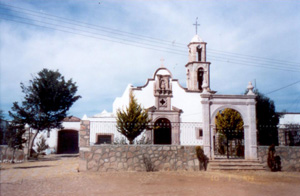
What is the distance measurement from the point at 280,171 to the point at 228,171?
2.60m

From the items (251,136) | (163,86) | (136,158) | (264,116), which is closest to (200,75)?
(163,86)

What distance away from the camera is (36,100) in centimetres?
1956

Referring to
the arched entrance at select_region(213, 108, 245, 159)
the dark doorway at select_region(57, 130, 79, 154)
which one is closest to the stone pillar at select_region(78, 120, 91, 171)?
the arched entrance at select_region(213, 108, 245, 159)

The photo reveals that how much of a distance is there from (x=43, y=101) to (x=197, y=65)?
1211 cm

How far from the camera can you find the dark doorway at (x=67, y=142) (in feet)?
87.5

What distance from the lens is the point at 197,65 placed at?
2289 centimetres

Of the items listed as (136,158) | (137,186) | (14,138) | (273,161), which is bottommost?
(137,186)

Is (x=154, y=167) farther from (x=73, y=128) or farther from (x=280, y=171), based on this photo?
(x=73, y=128)

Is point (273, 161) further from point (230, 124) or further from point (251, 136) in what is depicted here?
point (230, 124)

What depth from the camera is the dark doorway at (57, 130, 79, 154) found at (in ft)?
87.5

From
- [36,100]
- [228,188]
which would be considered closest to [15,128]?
[36,100]

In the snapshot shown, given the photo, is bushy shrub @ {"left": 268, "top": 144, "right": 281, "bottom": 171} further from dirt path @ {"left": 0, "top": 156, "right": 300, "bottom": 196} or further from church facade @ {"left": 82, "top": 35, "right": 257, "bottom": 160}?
church facade @ {"left": 82, "top": 35, "right": 257, "bottom": 160}

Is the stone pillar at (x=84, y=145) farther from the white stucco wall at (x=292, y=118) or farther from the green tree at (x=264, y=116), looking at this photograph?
the white stucco wall at (x=292, y=118)

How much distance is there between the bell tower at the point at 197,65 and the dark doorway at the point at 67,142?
41.6ft
